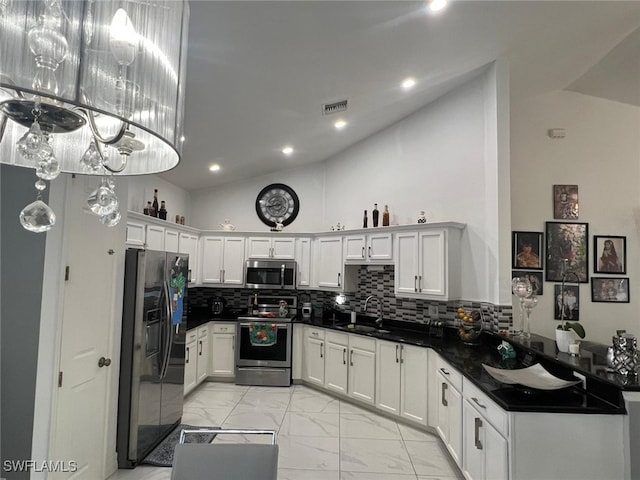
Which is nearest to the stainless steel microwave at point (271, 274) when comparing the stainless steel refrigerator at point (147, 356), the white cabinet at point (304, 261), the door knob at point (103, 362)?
the white cabinet at point (304, 261)

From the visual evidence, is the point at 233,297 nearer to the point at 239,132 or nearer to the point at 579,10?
the point at 239,132

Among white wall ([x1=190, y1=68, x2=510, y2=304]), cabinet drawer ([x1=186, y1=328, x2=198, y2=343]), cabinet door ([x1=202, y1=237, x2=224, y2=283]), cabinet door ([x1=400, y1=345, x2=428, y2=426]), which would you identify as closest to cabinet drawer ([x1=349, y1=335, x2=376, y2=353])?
cabinet door ([x1=400, y1=345, x2=428, y2=426])

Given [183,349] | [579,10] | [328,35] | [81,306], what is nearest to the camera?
[81,306]

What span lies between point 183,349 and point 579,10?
4.81 m

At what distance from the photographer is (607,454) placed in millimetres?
1868

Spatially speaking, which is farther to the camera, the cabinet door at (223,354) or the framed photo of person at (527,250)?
the cabinet door at (223,354)

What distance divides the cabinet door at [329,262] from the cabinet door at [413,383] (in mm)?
1461

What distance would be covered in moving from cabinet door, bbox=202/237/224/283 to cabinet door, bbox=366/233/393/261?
7.74ft

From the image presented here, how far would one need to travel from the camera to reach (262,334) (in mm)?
4707

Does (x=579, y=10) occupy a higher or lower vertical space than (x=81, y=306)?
higher

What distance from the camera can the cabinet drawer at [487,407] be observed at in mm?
1977

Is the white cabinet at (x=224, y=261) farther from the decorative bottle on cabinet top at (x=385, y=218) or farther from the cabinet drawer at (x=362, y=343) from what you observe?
the decorative bottle on cabinet top at (x=385, y=218)

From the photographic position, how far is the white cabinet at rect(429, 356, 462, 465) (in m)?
2.69

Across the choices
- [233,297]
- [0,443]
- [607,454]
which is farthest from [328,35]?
[233,297]
